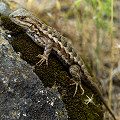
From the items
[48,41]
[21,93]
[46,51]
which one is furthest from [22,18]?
[21,93]

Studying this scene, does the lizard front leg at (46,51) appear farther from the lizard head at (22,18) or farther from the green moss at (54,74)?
the lizard head at (22,18)

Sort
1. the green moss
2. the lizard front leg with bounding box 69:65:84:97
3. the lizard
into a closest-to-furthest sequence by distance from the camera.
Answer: the green moss, the lizard, the lizard front leg with bounding box 69:65:84:97

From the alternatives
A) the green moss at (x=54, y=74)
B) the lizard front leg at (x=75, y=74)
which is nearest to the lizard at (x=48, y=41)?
the lizard front leg at (x=75, y=74)

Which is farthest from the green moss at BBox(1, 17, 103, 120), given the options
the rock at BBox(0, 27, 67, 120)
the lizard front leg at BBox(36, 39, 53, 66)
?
the rock at BBox(0, 27, 67, 120)

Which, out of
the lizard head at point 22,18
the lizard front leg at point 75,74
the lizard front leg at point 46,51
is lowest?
the lizard front leg at point 75,74

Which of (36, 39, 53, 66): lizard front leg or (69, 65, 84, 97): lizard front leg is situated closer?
(36, 39, 53, 66): lizard front leg

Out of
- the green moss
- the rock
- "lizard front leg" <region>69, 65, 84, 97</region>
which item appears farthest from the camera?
"lizard front leg" <region>69, 65, 84, 97</region>

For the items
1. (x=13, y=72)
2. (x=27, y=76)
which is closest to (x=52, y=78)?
(x=27, y=76)

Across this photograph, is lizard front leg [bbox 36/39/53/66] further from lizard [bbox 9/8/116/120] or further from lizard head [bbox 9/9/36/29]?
lizard head [bbox 9/9/36/29]
